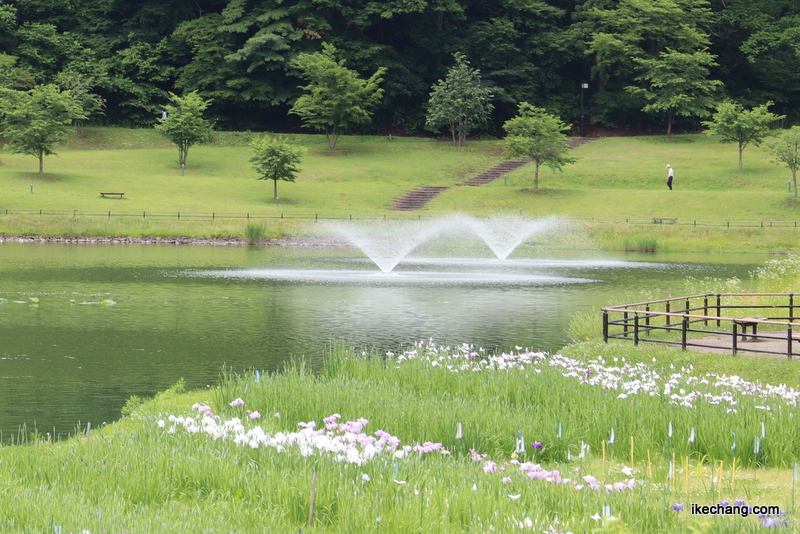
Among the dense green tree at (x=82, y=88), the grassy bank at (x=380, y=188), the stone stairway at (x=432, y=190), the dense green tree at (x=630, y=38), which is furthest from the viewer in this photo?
the dense green tree at (x=630, y=38)

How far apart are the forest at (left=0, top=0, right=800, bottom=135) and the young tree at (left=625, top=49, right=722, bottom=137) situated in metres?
→ 0.21

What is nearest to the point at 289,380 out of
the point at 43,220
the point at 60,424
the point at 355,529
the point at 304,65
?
the point at 60,424

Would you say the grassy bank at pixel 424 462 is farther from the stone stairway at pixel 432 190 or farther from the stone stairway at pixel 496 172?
the stone stairway at pixel 496 172

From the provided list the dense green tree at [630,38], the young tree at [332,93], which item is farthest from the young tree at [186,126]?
the dense green tree at [630,38]

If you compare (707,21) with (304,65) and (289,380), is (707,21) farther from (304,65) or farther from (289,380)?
(289,380)

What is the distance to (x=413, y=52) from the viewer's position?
104 metres

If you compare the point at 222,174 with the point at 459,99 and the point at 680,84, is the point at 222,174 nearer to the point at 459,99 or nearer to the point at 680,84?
the point at 459,99

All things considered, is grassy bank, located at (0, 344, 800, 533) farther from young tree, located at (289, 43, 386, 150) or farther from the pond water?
young tree, located at (289, 43, 386, 150)

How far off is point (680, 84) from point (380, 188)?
38201 millimetres

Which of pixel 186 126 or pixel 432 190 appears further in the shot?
pixel 186 126

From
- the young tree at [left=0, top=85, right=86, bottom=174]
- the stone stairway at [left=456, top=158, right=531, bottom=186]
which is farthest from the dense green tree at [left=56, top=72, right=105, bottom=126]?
the stone stairway at [left=456, top=158, right=531, bottom=186]

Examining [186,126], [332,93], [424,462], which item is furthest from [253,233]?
[424,462]

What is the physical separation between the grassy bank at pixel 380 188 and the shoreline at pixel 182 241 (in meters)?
0.45

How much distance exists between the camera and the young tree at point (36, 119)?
69.5 metres
